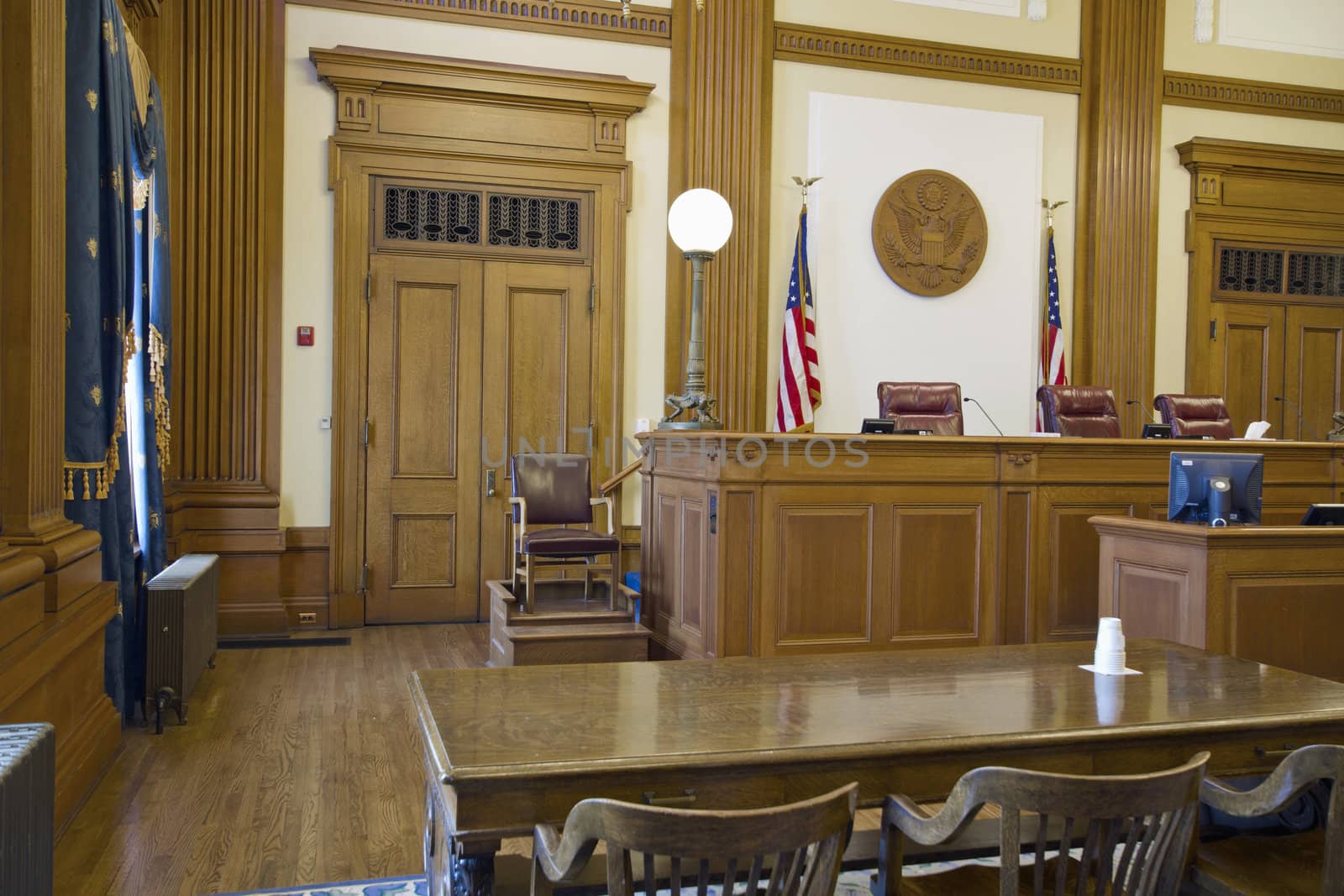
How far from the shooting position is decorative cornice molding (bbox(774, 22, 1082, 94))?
7.28 m

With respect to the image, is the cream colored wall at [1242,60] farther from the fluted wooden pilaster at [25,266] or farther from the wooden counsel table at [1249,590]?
the fluted wooden pilaster at [25,266]

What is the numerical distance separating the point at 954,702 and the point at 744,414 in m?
5.13

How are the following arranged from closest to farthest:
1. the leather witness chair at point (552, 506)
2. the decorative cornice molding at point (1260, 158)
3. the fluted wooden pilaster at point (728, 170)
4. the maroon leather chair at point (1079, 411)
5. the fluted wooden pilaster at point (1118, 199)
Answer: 1. the leather witness chair at point (552, 506)
2. the maroon leather chair at point (1079, 411)
3. the fluted wooden pilaster at point (728, 170)
4. the fluted wooden pilaster at point (1118, 199)
5. the decorative cornice molding at point (1260, 158)

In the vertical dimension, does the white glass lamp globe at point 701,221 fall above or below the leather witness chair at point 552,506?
above

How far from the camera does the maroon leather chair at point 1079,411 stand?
6.08 m

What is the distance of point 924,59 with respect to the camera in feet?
24.6

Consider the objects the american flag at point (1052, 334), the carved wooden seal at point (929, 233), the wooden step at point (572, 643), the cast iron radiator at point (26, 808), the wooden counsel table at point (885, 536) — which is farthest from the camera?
the american flag at point (1052, 334)

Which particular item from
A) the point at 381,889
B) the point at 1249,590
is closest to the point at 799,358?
the point at 1249,590

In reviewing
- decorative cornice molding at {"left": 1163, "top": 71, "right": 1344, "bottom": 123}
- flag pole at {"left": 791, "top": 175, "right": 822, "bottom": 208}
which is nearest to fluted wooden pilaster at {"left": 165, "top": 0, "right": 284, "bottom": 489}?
flag pole at {"left": 791, "top": 175, "right": 822, "bottom": 208}

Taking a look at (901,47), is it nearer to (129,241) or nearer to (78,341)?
(129,241)

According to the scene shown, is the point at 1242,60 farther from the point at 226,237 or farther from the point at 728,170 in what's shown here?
the point at 226,237

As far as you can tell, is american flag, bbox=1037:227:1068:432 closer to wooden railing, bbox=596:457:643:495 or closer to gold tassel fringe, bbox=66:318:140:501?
wooden railing, bbox=596:457:643:495

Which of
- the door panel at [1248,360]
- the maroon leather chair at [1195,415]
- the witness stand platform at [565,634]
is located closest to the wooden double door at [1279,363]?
the door panel at [1248,360]

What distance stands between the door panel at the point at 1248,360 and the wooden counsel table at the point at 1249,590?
14.5 feet
